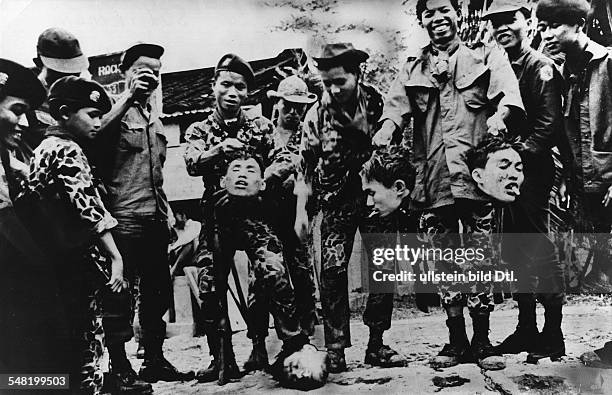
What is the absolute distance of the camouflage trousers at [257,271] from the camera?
4.31 meters

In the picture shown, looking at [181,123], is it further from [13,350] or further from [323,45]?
[13,350]

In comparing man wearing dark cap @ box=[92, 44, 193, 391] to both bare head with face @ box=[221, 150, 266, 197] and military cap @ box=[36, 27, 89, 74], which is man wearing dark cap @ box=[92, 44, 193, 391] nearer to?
military cap @ box=[36, 27, 89, 74]

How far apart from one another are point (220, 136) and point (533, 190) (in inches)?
98.0

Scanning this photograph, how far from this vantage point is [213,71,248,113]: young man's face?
4.43 m

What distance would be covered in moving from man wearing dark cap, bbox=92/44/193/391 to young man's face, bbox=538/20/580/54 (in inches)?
120

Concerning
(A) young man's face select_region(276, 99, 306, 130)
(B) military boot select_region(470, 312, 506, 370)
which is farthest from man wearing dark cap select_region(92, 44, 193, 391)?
(B) military boot select_region(470, 312, 506, 370)

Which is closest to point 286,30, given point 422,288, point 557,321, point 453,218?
point 453,218

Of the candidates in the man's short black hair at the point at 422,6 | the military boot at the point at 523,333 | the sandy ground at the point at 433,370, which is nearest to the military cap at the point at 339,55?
the man's short black hair at the point at 422,6

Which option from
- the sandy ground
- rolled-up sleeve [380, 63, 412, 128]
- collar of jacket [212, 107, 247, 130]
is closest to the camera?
the sandy ground

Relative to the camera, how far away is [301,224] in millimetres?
4352

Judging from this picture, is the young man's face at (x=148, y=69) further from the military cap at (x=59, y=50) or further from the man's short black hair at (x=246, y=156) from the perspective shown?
the man's short black hair at (x=246, y=156)

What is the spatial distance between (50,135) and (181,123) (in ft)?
3.45

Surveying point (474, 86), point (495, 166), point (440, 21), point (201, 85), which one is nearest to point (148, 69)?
point (201, 85)

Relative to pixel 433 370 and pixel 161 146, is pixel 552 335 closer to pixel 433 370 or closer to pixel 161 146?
pixel 433 370
